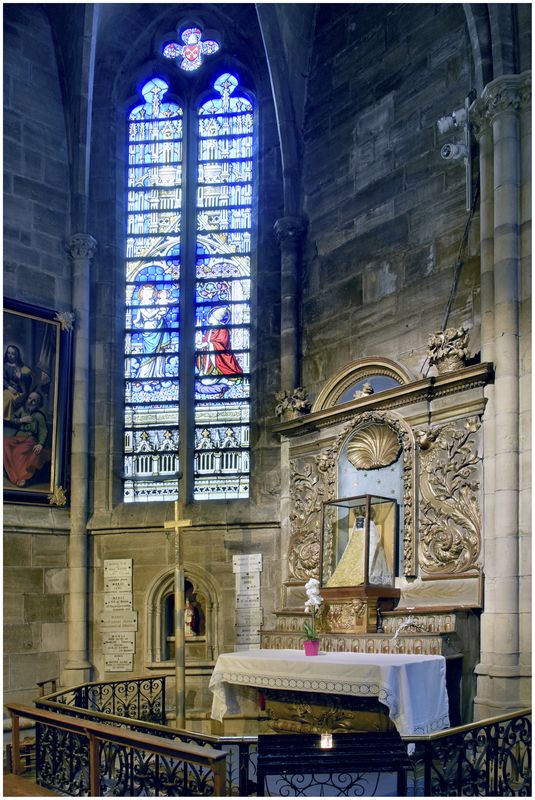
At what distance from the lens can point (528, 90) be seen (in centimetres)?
970

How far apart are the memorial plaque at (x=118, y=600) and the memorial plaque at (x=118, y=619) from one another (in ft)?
0.23

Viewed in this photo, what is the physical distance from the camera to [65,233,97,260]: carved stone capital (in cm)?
1417

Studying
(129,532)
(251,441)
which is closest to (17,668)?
(129,532)

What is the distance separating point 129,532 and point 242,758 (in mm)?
7117

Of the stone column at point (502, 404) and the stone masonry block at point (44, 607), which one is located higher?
the stone column at point (502, 404)

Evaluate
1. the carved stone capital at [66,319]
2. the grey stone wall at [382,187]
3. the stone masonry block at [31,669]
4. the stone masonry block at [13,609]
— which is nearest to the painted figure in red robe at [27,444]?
the carved stone capital at [66,319]

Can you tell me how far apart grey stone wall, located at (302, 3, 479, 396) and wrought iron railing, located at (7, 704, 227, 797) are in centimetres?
572

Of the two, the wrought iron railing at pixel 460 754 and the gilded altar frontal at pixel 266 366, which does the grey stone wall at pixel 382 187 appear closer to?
the gilded altar frontal at pixel 266 366

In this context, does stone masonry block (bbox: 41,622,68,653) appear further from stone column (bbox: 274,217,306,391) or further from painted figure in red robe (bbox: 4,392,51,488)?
stone column (bbox: 274,217,306,391)

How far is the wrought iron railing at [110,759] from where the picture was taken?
5.85 m

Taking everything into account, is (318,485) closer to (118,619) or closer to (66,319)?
(118,619)

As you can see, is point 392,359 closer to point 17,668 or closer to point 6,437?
point 6,437

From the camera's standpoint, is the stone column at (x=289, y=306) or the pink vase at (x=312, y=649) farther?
the stone column at (x=289, y=306)

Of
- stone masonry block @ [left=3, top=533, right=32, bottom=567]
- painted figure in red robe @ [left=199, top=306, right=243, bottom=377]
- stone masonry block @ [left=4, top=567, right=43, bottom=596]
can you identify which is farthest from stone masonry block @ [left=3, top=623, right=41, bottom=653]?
painted figure in red robe @ [left=199, top=306, right=243, bottom=377]
